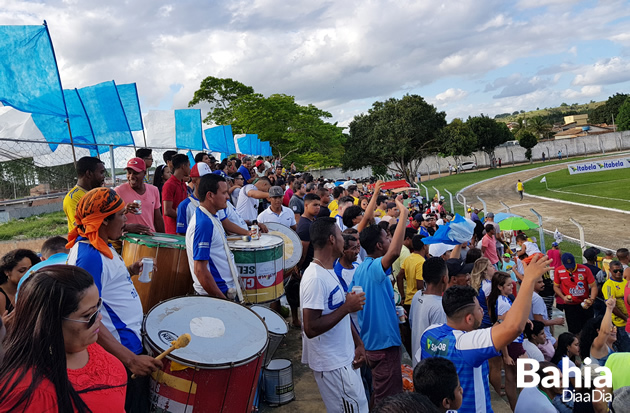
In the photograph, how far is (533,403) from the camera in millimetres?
4387

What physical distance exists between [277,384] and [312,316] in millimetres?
1643

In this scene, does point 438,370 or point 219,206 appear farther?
point 219,206

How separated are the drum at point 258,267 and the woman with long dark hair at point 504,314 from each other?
9.75 ft

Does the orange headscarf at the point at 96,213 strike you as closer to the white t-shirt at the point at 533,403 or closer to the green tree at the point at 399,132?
the white t-shirt at the point at 533,403

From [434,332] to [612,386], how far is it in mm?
2227

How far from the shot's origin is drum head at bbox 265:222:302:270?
Answer: 6.33 metres

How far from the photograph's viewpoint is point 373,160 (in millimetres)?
51625

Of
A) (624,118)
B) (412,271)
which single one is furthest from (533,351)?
(624,118)

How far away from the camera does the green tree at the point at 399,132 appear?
47.9 metres

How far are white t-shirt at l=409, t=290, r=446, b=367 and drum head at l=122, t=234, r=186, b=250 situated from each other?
269 centimetres

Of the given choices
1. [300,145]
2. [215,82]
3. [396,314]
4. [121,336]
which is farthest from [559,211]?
[121,336]

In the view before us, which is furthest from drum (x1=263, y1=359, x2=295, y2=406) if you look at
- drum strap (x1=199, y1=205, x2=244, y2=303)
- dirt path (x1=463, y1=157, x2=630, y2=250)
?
dirt path (x1=463, y1=157, x2=630, y2=250)

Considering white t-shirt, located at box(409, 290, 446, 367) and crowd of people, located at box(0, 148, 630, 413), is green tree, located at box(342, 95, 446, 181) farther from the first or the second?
white t-shirt, located at box(409, 290, 446, 367)

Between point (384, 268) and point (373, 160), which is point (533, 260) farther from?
point (373, 160)
